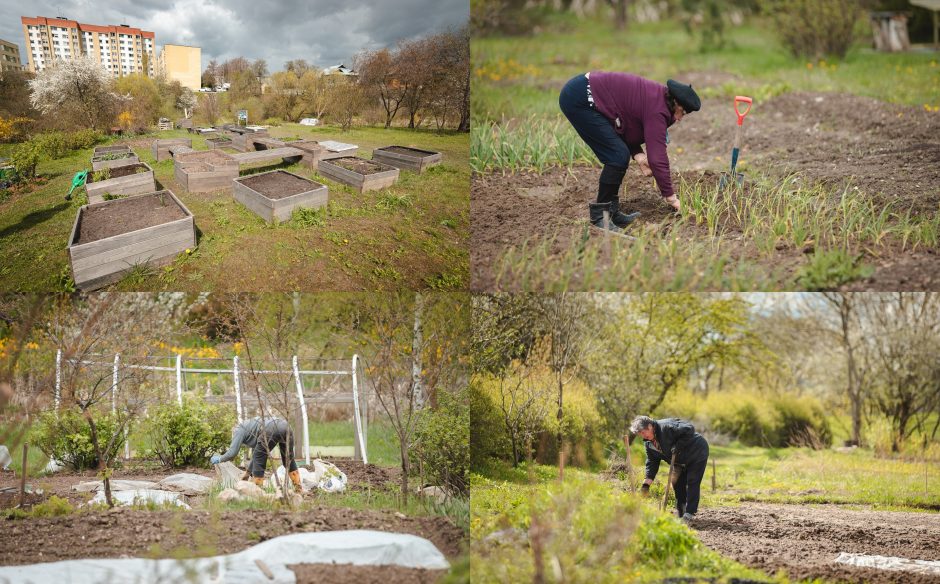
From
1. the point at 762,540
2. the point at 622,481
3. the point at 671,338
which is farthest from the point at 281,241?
the point at 671,338

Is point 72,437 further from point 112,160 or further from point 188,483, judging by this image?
point 112,160

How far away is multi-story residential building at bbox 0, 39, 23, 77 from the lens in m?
5.25

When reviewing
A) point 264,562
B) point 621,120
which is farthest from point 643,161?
point 264,562

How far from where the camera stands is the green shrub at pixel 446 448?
4578 millimetres

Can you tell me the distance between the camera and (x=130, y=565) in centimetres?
316

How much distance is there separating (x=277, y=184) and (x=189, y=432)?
237cm

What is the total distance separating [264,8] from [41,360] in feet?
13.9

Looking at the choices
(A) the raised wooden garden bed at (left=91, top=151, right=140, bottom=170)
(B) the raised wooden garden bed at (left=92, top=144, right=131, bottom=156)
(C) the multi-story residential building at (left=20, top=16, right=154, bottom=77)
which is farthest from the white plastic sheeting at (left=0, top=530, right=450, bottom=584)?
(C) the multi-story residential building at (left=20, top=16, right=154, bottom=77)

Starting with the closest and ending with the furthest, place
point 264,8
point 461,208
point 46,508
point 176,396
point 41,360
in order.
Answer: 1. point 46,508
2. point 461,208
3. point 264,8
4. point 176,396
5. point 41,360

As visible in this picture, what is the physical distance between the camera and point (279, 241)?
15.6ft

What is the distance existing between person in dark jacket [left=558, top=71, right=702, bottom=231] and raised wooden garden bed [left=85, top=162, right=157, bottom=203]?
348cm

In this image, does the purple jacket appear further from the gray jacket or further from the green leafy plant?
the gray jacket

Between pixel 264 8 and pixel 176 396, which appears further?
pixel 176 396

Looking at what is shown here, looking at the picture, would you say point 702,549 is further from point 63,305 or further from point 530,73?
point 530,73
